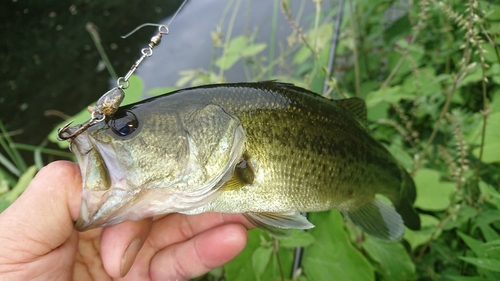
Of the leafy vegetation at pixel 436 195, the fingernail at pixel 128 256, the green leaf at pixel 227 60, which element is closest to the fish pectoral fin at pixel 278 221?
the leafy vegetation at pixel 436 195

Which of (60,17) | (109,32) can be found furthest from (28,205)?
(60,17)

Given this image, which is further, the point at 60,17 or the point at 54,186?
the point at 60,17

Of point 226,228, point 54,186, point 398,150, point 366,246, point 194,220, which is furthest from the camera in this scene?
point 398,150

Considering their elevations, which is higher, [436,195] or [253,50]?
[253,50]

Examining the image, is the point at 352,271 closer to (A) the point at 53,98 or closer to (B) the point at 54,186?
(B) the point at 54,186

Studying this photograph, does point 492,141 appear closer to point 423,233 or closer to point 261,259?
point 423,233

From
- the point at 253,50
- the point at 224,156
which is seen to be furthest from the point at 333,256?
the point at 253,50
